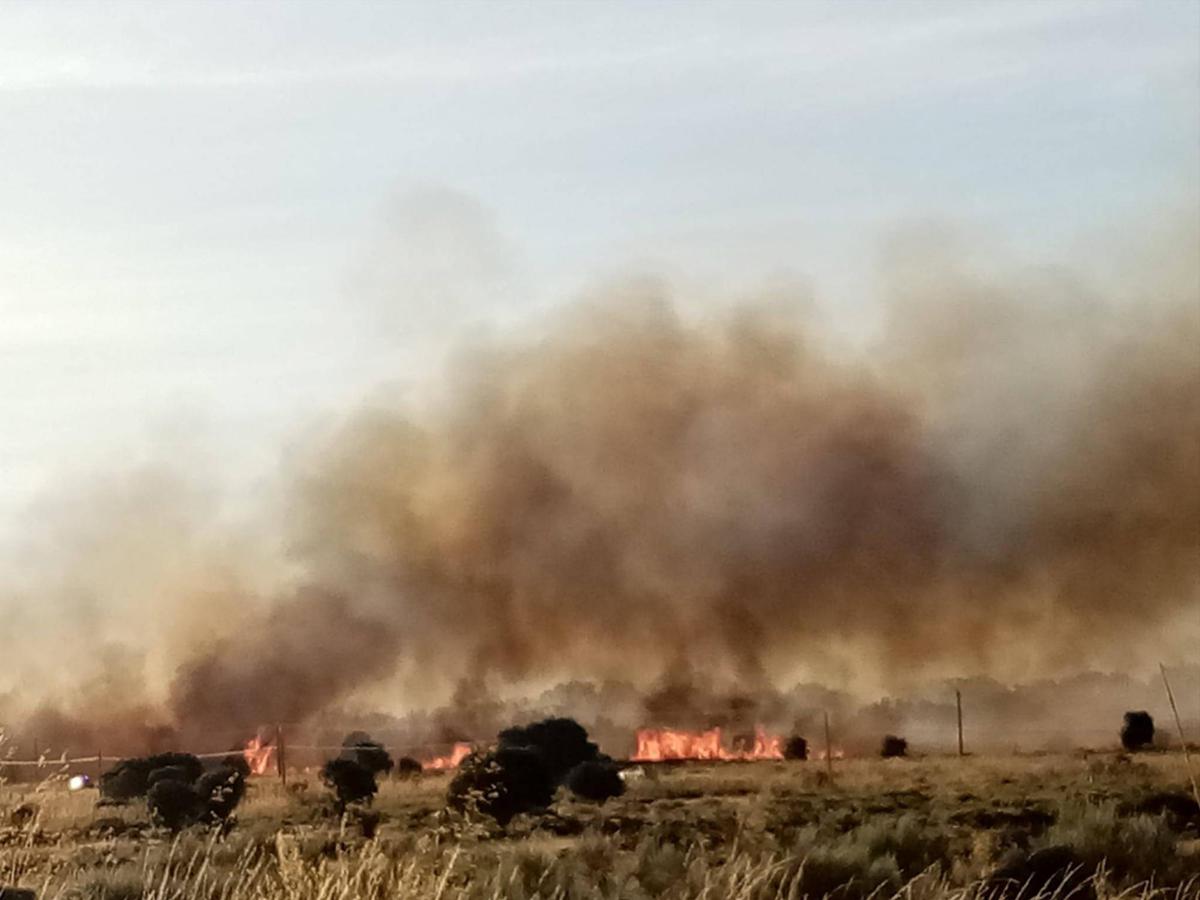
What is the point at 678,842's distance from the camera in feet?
29.3

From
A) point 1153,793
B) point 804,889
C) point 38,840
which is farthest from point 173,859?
point 1153,793

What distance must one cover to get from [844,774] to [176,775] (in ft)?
14.6

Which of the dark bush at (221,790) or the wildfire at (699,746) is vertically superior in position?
the wildfire at (699,746)

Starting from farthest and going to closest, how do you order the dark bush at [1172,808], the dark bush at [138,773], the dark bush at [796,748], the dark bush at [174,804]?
the dark bush at [796,748] → the dark bush at [138,773] → the dark bush at [174,804] → the dark bush at [1172,808]

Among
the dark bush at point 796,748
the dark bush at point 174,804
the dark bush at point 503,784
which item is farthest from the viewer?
the dark bush at point 796,748

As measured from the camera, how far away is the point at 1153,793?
923 centimetres

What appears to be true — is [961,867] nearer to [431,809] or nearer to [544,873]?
[544,873]

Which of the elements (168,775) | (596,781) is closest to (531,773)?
(596,781)

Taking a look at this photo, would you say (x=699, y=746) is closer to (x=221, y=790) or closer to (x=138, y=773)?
(x=221, y=790)

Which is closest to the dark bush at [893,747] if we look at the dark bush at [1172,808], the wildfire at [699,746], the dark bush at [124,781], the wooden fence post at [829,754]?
the wooden fence post at [829,754]

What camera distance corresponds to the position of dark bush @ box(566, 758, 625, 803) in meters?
9.82

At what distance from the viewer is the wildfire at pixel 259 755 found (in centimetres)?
1084

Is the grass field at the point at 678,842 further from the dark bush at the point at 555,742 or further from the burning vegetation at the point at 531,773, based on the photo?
the dark bush at the point at 555,742

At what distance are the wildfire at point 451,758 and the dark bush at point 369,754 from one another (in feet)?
0.96
